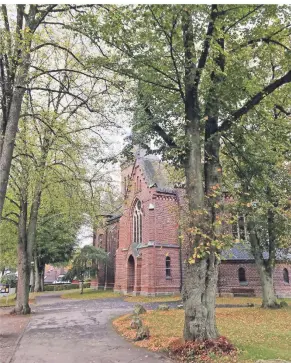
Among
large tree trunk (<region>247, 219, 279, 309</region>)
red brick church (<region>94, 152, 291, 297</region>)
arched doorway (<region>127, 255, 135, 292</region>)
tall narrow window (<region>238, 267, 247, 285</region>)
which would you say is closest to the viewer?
large tree trunk (<region>247, 219, 279, 309</region>)

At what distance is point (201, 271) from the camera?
8.55 m

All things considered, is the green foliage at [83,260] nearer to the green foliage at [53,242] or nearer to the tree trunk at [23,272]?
the green foliage at [53,242]

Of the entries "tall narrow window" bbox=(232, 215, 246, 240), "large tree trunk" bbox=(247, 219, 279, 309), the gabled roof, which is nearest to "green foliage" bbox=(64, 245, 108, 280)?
the gabled roof

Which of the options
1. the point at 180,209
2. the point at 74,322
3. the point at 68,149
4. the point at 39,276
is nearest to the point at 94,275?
the point at 39,276

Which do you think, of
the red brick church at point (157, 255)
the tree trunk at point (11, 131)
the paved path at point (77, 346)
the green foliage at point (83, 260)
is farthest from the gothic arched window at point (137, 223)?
the tree trunk at point (11, 131)

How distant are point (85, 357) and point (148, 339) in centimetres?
231

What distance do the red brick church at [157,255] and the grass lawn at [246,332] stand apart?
11.7 m

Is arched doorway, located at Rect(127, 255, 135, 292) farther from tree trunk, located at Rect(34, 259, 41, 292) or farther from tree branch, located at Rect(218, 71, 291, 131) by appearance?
tree branch, located at Rect(218, 71, 291, 131)

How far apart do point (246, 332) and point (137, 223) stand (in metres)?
22.0

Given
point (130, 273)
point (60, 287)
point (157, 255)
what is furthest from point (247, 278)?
point (60, 287)

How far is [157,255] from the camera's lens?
Result: 28.4 m

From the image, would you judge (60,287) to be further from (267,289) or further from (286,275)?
(267,289)

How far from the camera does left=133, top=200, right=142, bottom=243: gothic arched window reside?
104 ft

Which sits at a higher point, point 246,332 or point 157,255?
point 157,255
